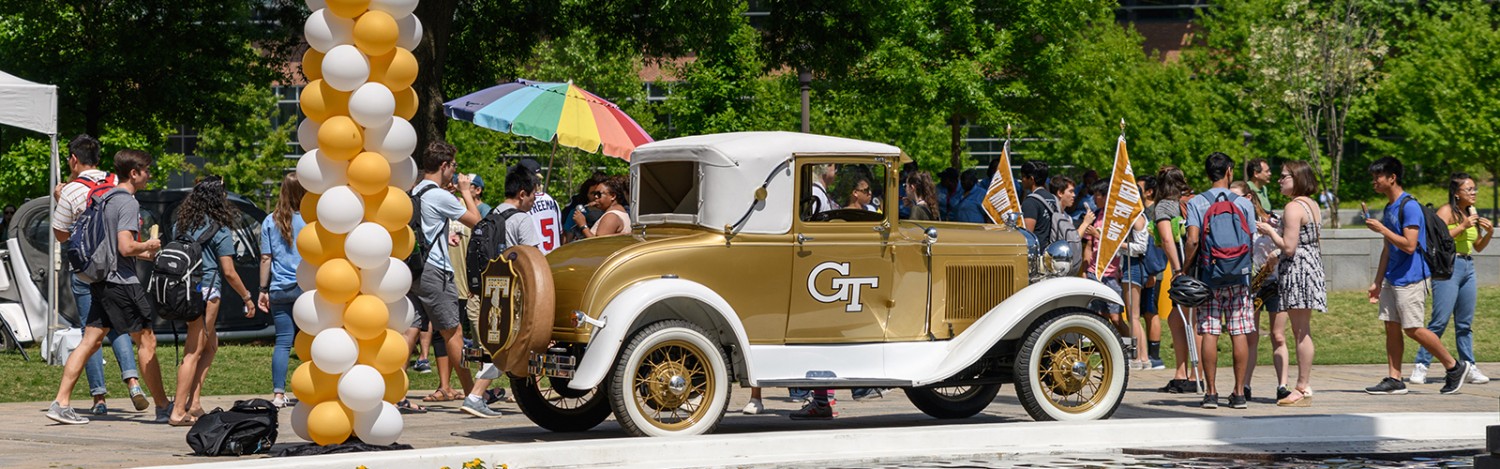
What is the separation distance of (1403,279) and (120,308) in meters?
8.72

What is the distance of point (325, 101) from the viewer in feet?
28.9

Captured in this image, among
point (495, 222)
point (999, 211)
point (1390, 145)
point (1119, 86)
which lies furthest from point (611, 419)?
point (1390, 145)

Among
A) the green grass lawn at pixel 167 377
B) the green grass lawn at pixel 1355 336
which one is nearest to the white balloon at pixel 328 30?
the green grass lawn at pixel 167 377

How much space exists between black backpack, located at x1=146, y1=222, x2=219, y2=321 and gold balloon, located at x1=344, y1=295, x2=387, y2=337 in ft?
8.30

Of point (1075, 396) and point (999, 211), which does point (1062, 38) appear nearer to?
point (999, 211)

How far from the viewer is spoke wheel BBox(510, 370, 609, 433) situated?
1061 centimetres

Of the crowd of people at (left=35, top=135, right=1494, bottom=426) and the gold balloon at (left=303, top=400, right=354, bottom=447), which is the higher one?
the crowd of people at (left=35, top=135, right=1494, bottom=426)

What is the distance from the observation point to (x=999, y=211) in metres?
15.9

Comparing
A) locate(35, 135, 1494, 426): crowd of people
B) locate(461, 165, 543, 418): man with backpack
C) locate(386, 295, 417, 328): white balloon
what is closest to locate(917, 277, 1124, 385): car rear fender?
locate(35, 135, 1494, 426): crowd of people

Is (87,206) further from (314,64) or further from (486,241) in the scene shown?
(314,64)

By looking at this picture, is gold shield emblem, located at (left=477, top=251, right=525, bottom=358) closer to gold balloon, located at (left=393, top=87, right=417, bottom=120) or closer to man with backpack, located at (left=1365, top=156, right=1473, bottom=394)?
gold balloon, located at (left=393, top=87, right=417, bottom=120)

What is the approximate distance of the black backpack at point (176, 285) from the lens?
1091cm

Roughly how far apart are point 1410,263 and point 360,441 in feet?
26.4

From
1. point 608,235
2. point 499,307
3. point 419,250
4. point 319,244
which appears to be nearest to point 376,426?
point 319,244
